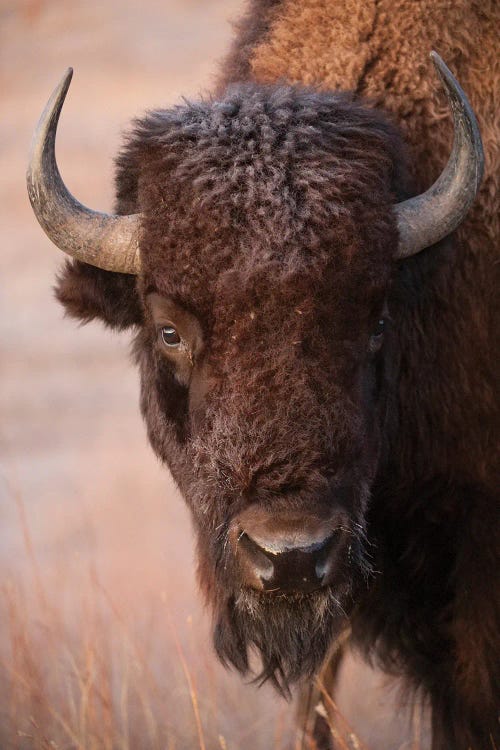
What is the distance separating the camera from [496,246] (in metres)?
3.67

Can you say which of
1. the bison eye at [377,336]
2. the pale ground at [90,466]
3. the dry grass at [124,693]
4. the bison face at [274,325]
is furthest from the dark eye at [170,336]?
the dry grass at [124,693]

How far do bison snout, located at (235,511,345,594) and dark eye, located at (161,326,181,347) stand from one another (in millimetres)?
610

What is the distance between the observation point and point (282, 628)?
316 cm

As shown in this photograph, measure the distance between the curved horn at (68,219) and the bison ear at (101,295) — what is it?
0.45 ft

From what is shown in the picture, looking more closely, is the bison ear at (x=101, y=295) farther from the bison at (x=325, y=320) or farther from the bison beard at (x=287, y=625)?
the bison beard at (x=287, y=625)

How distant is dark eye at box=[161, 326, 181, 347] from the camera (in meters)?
3.24

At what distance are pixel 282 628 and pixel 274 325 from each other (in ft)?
2.92

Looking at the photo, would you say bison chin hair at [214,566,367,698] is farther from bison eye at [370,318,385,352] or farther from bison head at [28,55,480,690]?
bison eye at [370,318,385,352]

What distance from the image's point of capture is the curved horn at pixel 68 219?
128 inches

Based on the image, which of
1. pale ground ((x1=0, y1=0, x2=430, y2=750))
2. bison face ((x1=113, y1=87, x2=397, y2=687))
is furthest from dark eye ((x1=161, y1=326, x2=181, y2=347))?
pale ground ((x1=0, y1=0, x2=430, y2=750))

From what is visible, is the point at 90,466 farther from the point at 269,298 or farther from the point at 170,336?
the point at 269,298

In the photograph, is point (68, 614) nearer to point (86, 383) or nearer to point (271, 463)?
point (86, 383)

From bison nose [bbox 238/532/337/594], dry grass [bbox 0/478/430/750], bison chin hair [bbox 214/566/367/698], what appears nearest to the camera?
bison nose [bbox 238/532/337/594]

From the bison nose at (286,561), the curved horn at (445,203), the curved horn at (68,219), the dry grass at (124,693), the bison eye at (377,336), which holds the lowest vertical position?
the dry grass at (124,693)
